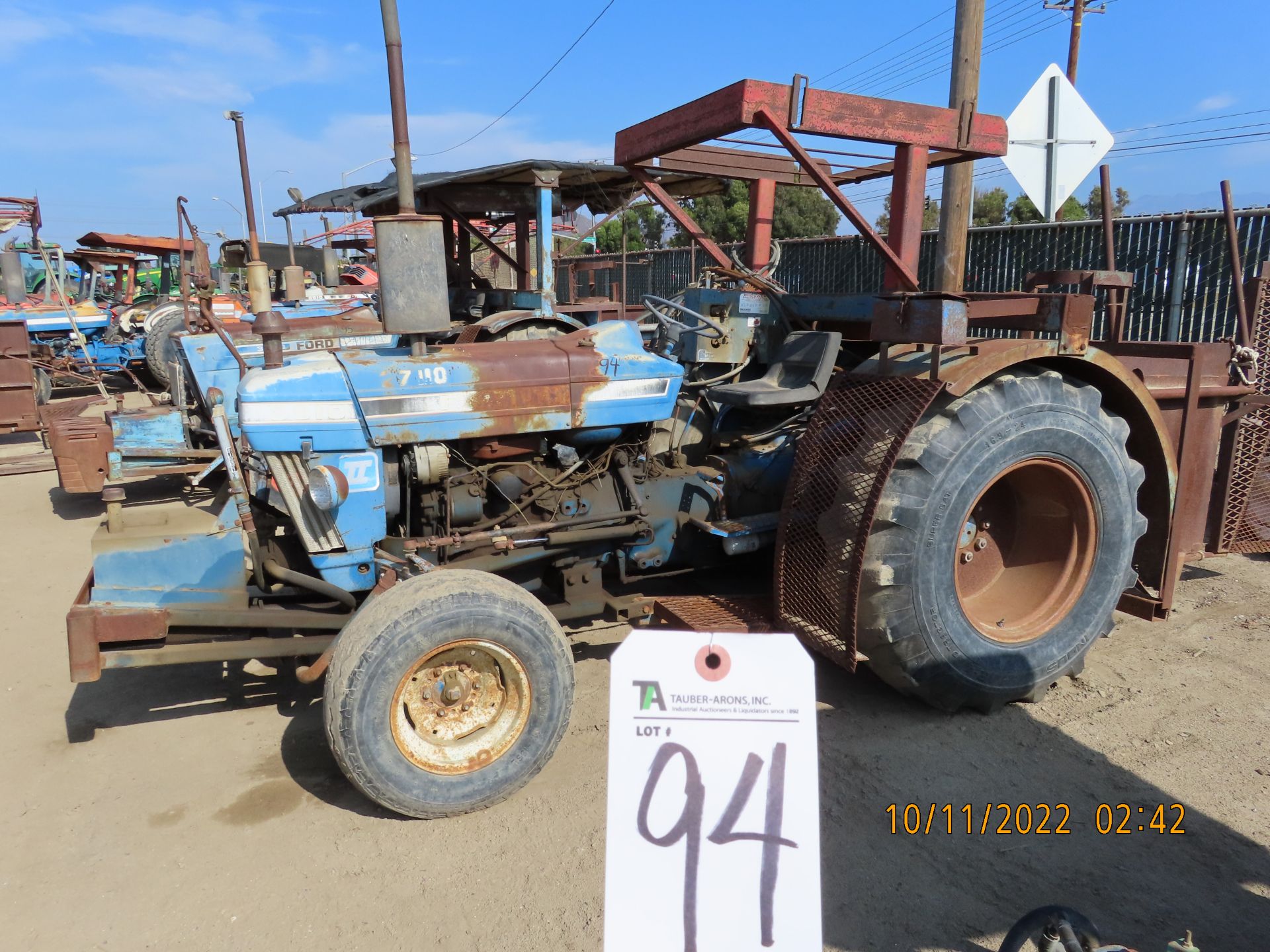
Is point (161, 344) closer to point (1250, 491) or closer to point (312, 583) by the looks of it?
point (312, 583)

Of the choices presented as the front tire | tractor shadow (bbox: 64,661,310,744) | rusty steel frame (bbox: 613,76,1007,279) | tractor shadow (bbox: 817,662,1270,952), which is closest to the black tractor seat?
rusty steel frame (bbox: 613,76,1007,279)

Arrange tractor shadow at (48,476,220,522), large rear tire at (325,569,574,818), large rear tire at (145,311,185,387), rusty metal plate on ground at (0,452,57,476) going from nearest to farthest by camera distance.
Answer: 1. large rear tire at (325,569,574,818)
2. tractor shadow at (48,476,220,522)
3. rusty metal plate on ground at (0,452,57,476)
4. large rear tire at (145,311,185,387)

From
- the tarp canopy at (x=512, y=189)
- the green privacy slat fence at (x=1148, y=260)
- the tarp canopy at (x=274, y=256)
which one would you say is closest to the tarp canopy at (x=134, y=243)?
the tarp canopy at (x=274, y=256)

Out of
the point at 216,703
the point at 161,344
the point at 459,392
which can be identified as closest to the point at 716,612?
the point at 459,392

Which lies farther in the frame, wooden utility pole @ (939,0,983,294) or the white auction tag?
wooden utility pole @ (939,0,983,294)

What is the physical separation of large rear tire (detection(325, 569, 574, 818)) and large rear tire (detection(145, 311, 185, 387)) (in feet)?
32.0

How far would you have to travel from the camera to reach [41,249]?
36.4 feet

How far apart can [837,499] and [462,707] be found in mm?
1448

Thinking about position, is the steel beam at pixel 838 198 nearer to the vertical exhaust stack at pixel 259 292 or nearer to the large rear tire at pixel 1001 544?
the large rear tire at pixel 1001 544

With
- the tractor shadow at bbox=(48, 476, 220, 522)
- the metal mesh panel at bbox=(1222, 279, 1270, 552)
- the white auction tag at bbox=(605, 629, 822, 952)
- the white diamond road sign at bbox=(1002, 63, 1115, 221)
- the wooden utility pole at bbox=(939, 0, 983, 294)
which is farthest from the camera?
the tractor shadow at bbox=(48, 476, 220, 522)

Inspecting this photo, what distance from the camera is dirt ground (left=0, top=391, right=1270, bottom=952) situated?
7.50 ft

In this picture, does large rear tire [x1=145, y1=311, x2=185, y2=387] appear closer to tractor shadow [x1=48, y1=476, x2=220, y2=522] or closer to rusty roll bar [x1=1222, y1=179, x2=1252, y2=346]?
tractor shadow [x1=48, y1=476, x2=220, y2=522]

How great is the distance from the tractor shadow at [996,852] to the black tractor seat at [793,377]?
127 cm

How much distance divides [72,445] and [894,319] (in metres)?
5.95
